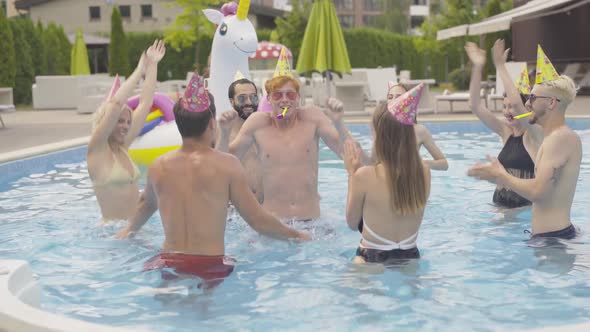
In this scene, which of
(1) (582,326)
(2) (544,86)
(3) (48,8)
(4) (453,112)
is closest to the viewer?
(1) (582,326)

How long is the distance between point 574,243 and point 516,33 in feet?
82.3

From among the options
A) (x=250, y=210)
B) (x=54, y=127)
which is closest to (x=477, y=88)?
(x=250, y=210)

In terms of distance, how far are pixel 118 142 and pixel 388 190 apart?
2415mm

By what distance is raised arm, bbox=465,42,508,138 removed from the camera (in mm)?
6098

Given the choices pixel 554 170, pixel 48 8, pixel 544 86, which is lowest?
pixel 554 170

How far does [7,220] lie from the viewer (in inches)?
283

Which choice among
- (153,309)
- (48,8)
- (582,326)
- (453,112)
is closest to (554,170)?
(582,326)

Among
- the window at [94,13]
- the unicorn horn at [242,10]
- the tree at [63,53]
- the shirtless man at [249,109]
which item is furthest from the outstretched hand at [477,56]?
the window at [94,13]

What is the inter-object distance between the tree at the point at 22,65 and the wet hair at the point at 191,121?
24.1 metres

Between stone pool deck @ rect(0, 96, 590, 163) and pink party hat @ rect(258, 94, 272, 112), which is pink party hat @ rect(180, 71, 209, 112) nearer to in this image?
pink party hat @ rect(258, 94, 272, 112)

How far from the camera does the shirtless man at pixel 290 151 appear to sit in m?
5.74

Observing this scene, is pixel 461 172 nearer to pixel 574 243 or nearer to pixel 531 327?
pixel 574 243

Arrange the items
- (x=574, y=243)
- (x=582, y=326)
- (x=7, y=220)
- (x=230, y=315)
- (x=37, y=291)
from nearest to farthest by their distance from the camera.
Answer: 1. (x=582, y=326)
2. (x=37, y=291)
3. (x=230, y=315)
4. (x=574, y=243)
5. (x=7, y=220)

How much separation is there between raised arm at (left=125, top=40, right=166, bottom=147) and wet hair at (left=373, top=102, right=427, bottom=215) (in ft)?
6.11
